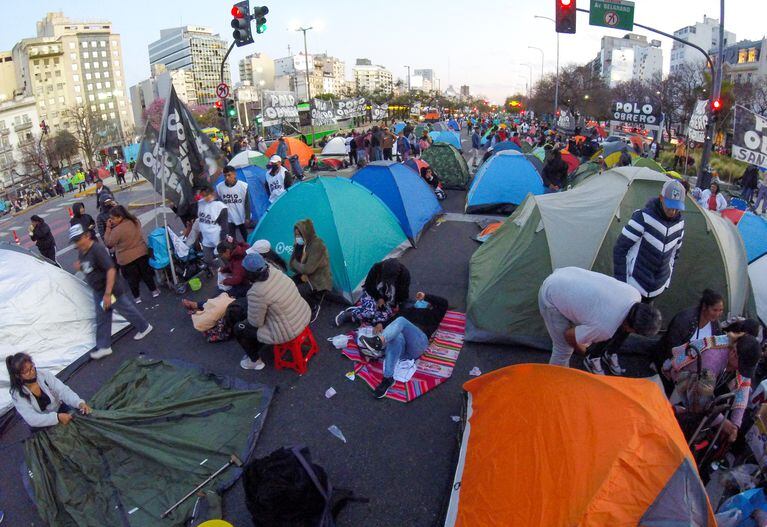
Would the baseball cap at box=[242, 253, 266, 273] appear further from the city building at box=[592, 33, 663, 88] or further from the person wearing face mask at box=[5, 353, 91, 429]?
the city building at box=[592, 33, 663, 88]

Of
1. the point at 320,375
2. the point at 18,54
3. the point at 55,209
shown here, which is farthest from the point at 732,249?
the point at 18,54

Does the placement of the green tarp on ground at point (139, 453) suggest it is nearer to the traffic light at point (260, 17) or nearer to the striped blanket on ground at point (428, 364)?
the striped blanket on ground at point (428, 364)

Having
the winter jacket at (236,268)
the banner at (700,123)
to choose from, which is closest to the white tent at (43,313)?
the winter jacket at (236,268)

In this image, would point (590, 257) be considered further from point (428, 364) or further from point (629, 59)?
point (629, 59)

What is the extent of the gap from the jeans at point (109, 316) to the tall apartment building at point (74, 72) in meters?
77.5

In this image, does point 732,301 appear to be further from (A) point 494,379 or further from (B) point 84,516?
(B) point 84,516

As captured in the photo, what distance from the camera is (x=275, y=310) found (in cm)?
Result: 485

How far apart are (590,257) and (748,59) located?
7329cm

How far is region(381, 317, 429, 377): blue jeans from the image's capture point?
16.0 ft

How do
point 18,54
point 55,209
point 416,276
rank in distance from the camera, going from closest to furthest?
point 416,276, point 55,209, point 18,54

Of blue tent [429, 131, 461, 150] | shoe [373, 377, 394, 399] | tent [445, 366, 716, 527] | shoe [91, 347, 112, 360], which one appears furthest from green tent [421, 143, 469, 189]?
tent [445, 366, 716, 527]

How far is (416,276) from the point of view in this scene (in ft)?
25.3

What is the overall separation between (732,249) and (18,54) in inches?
4208

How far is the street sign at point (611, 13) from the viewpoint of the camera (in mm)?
9898
